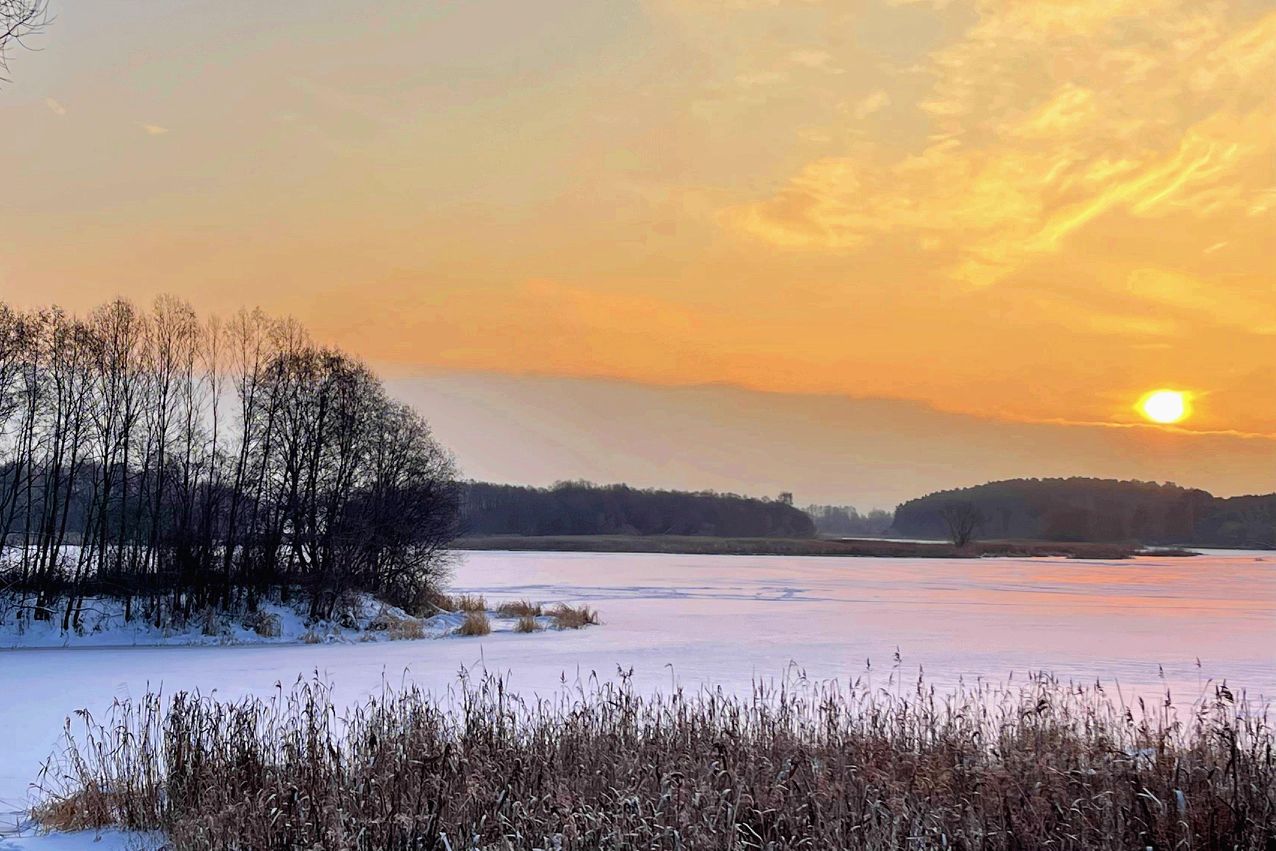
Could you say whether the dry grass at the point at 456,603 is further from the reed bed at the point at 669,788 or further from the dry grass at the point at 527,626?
the reed bed at the point at 669,788

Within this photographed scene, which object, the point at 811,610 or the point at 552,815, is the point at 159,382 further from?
the point at 552,815

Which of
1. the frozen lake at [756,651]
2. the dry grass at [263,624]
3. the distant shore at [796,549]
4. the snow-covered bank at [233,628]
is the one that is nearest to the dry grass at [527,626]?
the snow-covered bank at [233,628]

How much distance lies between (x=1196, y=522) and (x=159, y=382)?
17102 centimetres

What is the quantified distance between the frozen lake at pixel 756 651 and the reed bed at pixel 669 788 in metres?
2.47

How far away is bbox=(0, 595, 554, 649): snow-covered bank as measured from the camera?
29.5 metres

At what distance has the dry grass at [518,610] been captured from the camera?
33.7m

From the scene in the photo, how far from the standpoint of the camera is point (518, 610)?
34906mm

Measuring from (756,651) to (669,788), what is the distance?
1509cm

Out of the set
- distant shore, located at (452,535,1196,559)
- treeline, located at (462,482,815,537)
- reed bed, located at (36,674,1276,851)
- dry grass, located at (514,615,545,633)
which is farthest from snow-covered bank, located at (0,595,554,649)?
treeline, located at (462,482,815,537)

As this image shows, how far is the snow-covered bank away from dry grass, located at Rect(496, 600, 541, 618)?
46 cm

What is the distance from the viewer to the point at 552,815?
6410mm

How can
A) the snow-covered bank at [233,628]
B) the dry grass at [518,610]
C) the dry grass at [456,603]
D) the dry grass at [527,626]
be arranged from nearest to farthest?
the dry grass at [527,626] → the snow-covered bank at [233,628] → the dry grass at [518,610] → the dry grass at [456,603]

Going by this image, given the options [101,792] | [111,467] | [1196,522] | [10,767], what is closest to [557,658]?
[10,767]

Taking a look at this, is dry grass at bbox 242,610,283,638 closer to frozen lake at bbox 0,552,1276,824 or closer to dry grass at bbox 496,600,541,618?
frozen lake at bbox 0,552,1276,824
